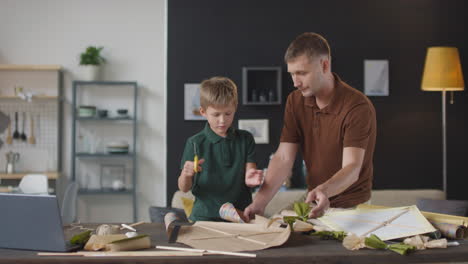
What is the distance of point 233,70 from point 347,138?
4183 mm

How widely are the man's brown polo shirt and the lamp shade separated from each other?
12.5 feet

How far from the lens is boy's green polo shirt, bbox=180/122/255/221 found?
112 inches

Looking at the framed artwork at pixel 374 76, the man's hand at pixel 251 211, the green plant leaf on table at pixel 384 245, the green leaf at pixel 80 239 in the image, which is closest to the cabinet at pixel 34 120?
the framed artwork at pixel 374 76

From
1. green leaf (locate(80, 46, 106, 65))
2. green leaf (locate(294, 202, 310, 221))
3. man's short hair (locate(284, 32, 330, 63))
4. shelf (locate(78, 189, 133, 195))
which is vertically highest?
green leaf (locate(80, 46, 106, 65))

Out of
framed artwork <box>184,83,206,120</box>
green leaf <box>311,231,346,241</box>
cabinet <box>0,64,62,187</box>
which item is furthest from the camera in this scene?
cabinet <box>0,64,62,187</box>

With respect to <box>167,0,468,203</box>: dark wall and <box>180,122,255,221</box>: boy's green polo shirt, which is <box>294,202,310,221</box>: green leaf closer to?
<box>180,122,255,221</box>: boy's green polo shirt

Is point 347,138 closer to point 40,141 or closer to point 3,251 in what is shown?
point 3,251

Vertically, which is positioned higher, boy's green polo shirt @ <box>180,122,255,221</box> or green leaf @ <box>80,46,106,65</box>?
green leaf @ <box>80,46,106,65</box>

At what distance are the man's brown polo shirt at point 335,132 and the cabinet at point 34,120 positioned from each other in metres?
4.96

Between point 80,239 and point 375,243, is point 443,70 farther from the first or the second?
point 80,239

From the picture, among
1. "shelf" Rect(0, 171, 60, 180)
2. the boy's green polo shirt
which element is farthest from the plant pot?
the boy's green polo shirt

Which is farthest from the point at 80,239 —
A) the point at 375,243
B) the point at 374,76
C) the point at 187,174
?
the point at 374,76

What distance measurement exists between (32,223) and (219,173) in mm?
1092

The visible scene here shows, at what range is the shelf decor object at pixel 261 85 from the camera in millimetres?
6738
